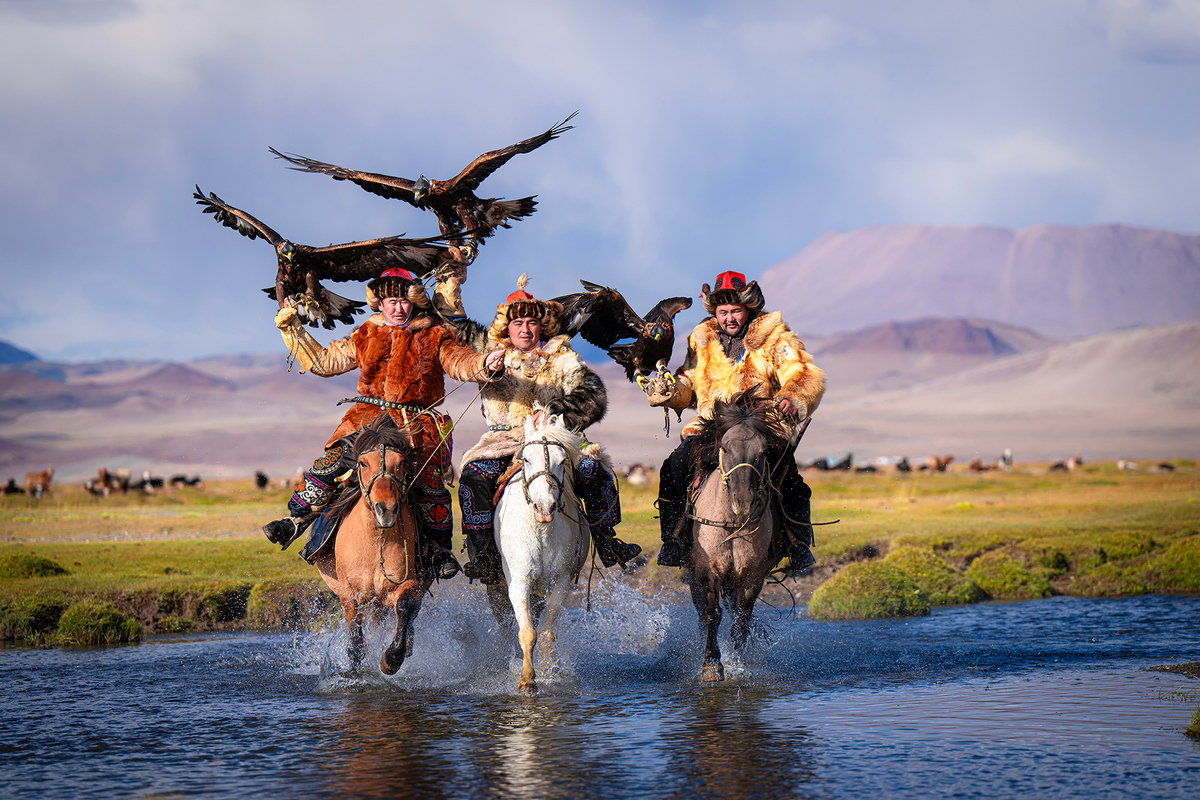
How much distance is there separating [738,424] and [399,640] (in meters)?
3.20

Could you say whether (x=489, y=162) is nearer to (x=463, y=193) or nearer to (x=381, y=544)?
(x=463, y=193)

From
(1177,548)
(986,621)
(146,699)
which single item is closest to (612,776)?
(146,699)

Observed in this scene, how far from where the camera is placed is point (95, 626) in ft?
39.4

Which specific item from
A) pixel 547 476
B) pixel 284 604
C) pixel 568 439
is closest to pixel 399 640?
pixel 547 476

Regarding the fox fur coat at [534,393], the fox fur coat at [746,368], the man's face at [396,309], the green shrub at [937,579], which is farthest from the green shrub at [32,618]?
the green shrub at [937,579]

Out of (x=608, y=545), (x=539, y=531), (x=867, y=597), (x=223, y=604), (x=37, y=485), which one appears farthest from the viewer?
(x=37, y=485)

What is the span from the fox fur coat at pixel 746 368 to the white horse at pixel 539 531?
1.41 metres

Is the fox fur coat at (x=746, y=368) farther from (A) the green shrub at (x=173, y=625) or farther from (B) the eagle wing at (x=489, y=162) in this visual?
(A) the green shrub at (x=173, y=625)

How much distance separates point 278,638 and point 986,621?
806 centimetres

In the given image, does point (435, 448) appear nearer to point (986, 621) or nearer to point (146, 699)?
point (146, 699)

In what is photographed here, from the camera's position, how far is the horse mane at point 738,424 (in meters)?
9.12

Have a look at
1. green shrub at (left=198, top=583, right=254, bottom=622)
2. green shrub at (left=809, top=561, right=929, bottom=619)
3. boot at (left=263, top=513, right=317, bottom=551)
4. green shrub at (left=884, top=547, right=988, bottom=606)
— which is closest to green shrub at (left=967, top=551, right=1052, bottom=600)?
green shrub at (left=884, top=547, right=988, bottom=606)

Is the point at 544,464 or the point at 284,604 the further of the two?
the point at 284,604

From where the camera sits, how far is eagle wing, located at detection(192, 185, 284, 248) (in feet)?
33.3
